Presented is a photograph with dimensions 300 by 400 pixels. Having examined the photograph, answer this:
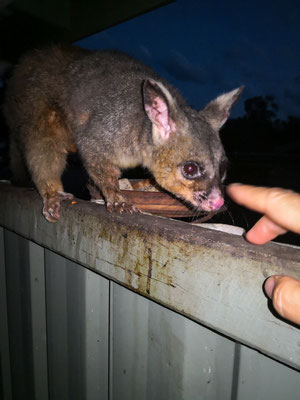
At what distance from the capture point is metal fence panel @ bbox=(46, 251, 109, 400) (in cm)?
→ 177

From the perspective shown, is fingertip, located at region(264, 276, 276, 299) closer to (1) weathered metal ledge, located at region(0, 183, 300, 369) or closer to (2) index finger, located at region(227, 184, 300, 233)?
(1) weathered metal ledge, located at region(0, 183, 300, 369)

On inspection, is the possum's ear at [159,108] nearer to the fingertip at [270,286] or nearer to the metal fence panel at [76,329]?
the metal fence panel at [76,329]

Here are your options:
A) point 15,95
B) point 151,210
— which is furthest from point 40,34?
point 151,210

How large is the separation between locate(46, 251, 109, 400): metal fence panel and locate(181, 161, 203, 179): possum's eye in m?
1.21

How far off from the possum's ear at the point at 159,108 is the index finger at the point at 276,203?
5.11ft

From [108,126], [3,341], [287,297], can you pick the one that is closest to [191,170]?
[108,126]

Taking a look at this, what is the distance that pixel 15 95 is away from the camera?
10.4 ft

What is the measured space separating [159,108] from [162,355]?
1916 mm

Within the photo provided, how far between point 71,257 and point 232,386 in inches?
40.3

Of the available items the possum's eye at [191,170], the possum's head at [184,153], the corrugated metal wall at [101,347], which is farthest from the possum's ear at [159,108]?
the corrugated metal wall at [101,347]

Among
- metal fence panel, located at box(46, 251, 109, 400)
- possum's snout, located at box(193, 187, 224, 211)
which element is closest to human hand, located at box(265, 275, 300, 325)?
metal fence panel, located at box(46, 251, 109, 400)

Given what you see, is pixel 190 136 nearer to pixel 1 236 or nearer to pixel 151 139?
pixel 151 139

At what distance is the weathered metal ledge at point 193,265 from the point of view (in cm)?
92

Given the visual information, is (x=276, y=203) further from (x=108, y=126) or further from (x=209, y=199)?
(x=108, y=126)
